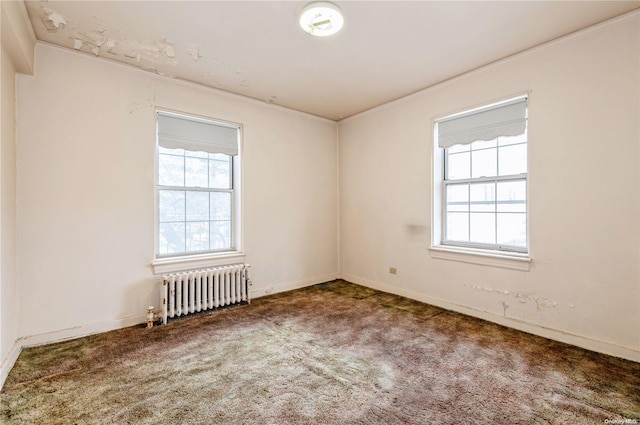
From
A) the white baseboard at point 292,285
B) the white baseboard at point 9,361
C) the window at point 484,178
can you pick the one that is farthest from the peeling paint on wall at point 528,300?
the white baseboard at point 9,361

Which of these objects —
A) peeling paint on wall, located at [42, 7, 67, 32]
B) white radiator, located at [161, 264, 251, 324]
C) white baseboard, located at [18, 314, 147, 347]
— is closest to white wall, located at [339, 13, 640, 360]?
white radiator, located at [161, 264, 251, 324]

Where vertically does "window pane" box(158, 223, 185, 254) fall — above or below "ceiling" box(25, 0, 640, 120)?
below

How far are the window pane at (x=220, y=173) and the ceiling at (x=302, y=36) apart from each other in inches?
37.3

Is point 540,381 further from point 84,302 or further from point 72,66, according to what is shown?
point 72,66

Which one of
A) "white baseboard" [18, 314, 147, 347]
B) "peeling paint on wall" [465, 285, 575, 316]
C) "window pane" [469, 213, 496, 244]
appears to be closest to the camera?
"white baseboard" [18, 314, 147, 347]

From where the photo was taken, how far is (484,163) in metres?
3.44

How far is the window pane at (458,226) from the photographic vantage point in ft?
11.9

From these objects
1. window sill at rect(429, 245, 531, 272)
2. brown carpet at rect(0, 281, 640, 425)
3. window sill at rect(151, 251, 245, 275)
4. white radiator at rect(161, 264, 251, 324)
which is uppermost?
window sill at rect(429, 245, 531, 272)

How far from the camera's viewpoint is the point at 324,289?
4.50 m

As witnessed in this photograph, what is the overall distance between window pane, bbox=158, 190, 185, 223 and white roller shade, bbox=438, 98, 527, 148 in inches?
128

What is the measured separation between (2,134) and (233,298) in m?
2.56

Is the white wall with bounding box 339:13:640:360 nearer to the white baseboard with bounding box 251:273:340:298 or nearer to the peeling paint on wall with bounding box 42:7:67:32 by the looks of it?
the white baseboard with bounding box 251:273:340:298

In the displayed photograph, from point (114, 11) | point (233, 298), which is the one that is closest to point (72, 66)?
point (114, 11)

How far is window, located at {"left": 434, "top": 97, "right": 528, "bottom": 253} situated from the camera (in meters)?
3.11
